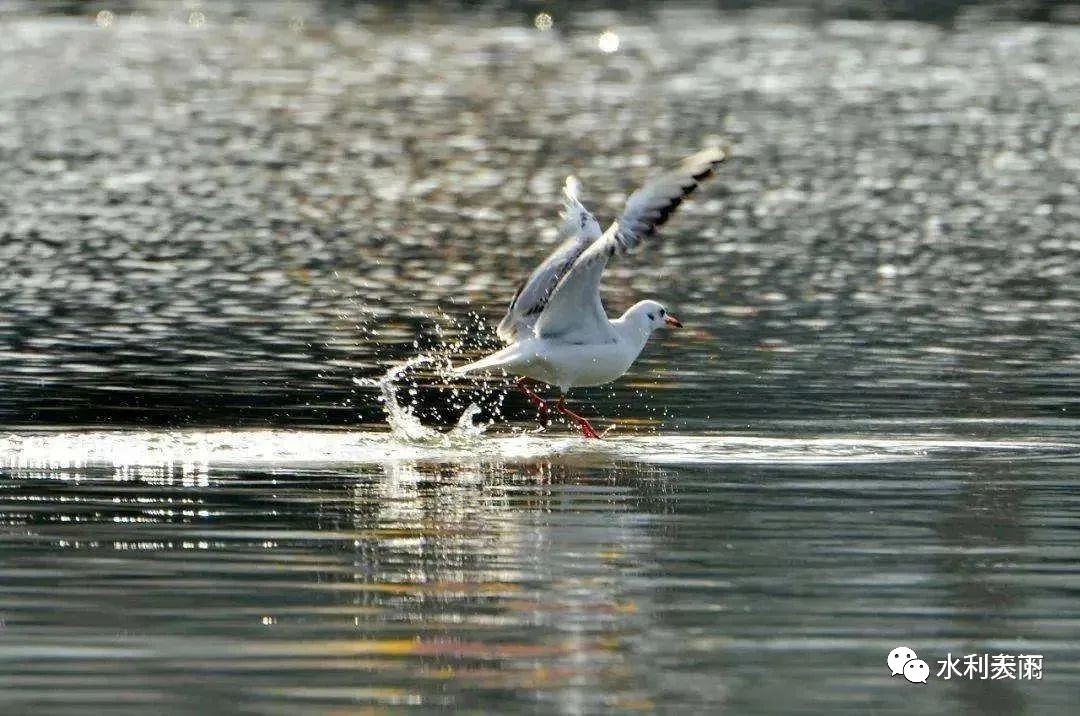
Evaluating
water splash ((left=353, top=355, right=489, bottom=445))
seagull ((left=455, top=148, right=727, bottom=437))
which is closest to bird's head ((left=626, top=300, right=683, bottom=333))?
seagull ((left=455, top=148, right=727, bottom=437))

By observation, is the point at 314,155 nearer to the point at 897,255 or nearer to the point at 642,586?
the point at 897,255

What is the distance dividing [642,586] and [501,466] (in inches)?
153

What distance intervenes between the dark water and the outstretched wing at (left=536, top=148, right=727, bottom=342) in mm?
755

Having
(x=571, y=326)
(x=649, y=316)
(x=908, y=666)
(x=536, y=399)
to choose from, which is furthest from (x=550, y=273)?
(x=908, y=666)

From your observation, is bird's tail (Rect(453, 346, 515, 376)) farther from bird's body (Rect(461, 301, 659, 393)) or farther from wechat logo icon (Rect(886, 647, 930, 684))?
wechat logo icon (Rect(886, 647, 930, 684))

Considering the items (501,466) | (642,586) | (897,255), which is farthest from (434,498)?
(897,255)

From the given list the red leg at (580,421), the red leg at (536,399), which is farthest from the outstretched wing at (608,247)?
the red leg at (536,399)

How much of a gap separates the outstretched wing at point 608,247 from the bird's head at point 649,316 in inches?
15.3

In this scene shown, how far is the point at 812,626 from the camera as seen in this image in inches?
389

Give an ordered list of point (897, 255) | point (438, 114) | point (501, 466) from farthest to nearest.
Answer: point (438, 114) → point (897, 255) → point (501, 466)

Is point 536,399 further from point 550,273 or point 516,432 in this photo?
point 550,273

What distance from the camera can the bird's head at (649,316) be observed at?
16156mm

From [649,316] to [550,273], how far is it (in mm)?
798

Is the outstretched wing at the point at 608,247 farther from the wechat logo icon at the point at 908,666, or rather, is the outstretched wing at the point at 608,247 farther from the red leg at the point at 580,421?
the wechat logo icon at the point at 908,666
